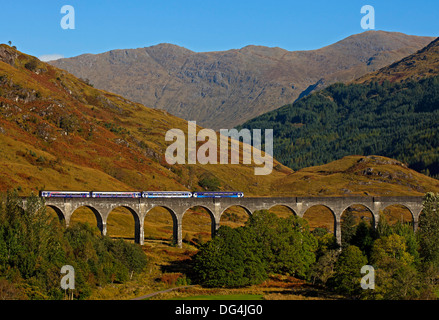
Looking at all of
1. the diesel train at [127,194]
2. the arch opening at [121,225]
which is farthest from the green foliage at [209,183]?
the diesel train at [127,194]

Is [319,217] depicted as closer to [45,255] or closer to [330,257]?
[330,257]

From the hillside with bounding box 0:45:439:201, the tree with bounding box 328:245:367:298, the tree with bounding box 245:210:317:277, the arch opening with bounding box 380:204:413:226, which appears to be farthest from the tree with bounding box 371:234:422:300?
the arch opening with bounding box 380:204:413:226

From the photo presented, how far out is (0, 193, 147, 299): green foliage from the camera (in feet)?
198

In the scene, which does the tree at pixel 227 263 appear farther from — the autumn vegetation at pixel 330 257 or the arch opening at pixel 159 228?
the arch opening at pixel 159 228

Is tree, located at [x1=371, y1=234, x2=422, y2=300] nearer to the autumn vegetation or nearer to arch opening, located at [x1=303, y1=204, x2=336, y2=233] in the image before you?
the autumn vegetation

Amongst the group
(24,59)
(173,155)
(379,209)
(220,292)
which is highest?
(24,59)

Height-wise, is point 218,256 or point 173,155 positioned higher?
point 173,155

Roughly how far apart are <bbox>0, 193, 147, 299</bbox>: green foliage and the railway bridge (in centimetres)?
1494

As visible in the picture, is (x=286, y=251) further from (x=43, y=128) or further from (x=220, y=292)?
(x=43, y=128)

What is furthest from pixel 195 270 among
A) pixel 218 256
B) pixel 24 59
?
pixel 24 59

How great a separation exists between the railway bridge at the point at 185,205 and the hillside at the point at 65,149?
24.6 metres

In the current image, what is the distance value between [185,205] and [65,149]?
62436 millimetres
